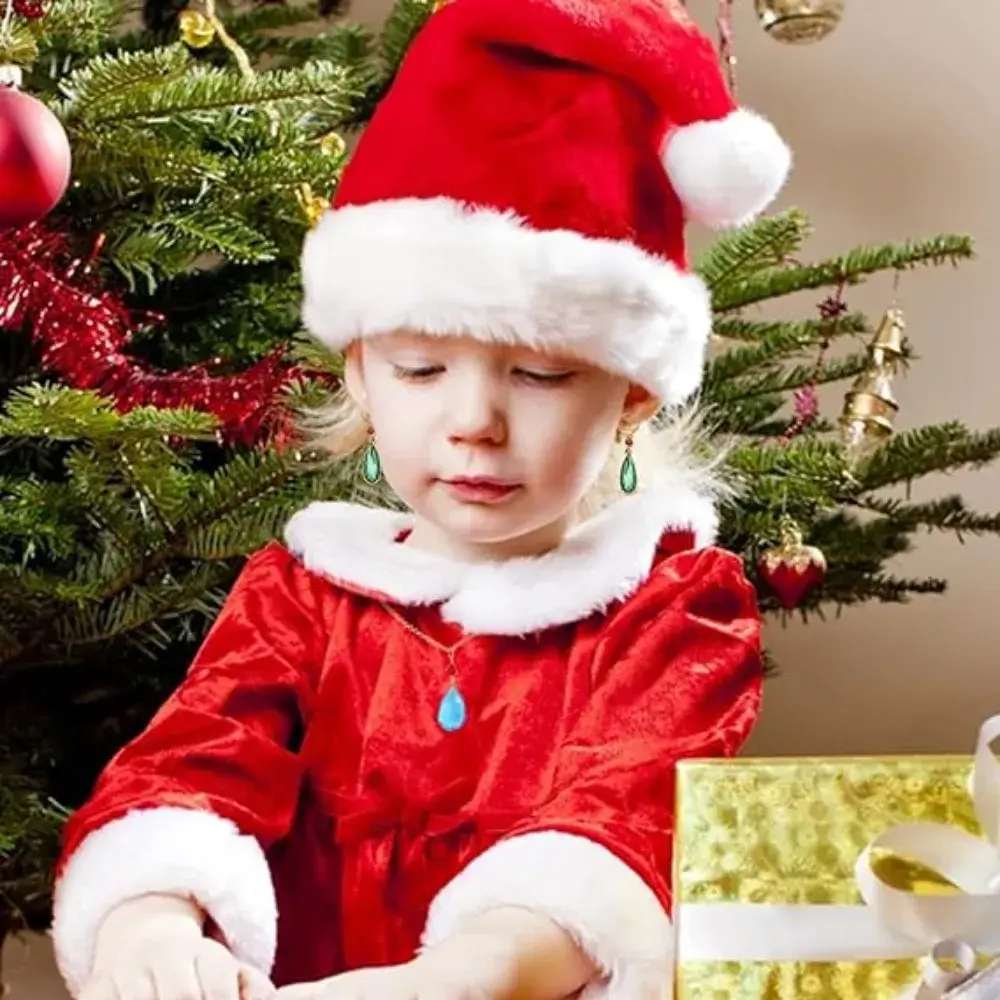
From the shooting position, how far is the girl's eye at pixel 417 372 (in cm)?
73

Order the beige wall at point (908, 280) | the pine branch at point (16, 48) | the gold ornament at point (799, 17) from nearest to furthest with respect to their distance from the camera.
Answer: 1. the pine branch at point (16, 48)
2. the gold ornament at point (799, 17)
3. the beige wall at point (908, 280)

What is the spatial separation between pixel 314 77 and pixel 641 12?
23 centimetres

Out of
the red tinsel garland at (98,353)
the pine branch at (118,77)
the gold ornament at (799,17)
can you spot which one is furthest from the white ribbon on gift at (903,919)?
the gold ornament at (799,17)

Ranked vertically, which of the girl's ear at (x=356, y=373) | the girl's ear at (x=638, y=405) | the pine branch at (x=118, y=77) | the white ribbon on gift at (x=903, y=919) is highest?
the pine branch at (x=118, y=77)

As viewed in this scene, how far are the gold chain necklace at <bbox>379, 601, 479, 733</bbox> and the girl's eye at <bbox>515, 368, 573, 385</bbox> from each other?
0.12m

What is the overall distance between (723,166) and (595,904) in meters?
0.32

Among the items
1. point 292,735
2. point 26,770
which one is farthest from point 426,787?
point 26,770

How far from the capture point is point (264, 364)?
0.91m

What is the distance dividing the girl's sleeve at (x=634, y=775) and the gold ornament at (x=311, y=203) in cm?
34

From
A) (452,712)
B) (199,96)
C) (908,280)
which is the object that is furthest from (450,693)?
(908,280)

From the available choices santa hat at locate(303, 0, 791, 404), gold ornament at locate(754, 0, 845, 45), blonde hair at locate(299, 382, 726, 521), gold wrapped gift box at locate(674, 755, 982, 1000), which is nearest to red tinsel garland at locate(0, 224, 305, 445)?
blonde hair at locate(299, 382, 726, 521)

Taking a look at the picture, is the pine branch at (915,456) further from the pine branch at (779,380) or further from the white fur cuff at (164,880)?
the white fur cuff at (164,880)

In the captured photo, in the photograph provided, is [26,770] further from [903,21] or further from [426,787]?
[903,21]

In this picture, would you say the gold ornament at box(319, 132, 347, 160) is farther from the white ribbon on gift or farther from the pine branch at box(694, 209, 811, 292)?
the white ribbon on gift
